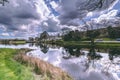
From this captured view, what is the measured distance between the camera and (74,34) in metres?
172

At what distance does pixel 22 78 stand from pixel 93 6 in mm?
5554

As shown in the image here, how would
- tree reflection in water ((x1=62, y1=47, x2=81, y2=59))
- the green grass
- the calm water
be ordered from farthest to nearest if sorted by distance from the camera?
tree reflection in water ((x1=62, y1=47, x2=81, y2=59)) → the calm water → the green grass

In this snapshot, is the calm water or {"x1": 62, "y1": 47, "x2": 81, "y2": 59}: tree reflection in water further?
{"x1": 62, "y1": 47, "x2": 81, "y2": 59}: tree reflection in water

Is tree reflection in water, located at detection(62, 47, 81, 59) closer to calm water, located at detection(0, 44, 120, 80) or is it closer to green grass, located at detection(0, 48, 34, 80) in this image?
calm water, located at detection(0, 44, 120, 80)

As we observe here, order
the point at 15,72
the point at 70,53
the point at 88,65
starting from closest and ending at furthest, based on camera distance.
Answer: the point at 15,72 < the point at 88,65 < the point at 70,53

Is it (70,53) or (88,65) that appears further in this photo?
(70,53)

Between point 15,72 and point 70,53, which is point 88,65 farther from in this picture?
point 70,53

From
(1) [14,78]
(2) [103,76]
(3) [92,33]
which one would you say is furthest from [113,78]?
(3) [92,33]

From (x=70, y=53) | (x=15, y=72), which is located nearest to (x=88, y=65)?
(x=15, y=72)

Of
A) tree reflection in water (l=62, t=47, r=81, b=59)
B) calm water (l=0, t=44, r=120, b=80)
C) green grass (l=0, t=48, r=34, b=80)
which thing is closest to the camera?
green grass (l=0, t=48, r=34, b=80)

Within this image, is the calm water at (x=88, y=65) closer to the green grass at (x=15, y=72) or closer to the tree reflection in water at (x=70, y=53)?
the tree reflection in water at (x=70, y=53)

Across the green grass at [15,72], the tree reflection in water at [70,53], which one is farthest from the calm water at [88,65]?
the green grass at [15,72]

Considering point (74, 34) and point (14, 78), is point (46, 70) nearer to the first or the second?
point (14, 78)

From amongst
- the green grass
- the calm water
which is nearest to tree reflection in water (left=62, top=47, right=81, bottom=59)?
the calm water
